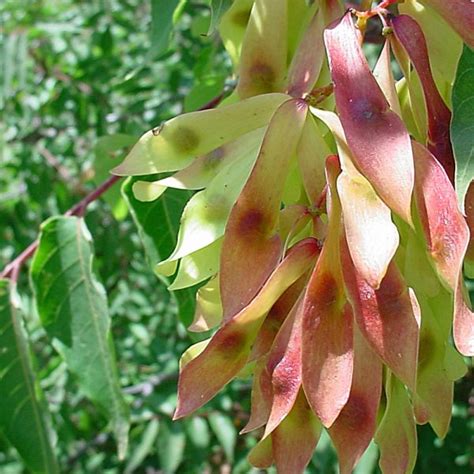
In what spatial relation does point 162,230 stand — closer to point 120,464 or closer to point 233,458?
point 233,458

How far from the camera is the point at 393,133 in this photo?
0.56m

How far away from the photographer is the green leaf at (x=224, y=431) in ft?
5.47

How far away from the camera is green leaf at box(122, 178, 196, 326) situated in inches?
39.2

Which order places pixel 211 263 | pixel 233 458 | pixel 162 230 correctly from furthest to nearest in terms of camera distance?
pixel 233 458
pixel 162 230
pixel 211 263

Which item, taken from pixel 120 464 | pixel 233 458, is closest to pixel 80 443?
pixel 120 464

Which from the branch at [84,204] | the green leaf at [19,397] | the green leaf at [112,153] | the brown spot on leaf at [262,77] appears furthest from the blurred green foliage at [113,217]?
the brown spot on leaf at [262,77]

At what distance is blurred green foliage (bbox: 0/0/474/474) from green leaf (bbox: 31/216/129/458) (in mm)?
418

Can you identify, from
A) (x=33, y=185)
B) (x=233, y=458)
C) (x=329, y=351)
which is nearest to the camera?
(x=329, y=351)

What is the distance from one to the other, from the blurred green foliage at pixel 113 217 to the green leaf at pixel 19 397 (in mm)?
462

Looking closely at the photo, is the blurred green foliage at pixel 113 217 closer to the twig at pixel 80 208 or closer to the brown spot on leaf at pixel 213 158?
the twig at pixel 80 208

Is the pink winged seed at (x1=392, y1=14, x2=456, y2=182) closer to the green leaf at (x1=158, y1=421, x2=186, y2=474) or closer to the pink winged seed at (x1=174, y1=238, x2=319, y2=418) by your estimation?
the pink winged seed at (x1=174, y1=238, x2=319, y2=418)

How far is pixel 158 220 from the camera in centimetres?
100

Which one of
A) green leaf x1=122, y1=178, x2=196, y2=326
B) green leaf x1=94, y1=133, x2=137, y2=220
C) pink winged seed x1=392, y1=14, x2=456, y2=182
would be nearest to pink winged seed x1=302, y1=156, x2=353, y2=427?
pink winged seed x1=392, y1=14, x2=456, y2=182

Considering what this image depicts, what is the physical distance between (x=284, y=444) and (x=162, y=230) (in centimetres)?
46
